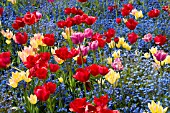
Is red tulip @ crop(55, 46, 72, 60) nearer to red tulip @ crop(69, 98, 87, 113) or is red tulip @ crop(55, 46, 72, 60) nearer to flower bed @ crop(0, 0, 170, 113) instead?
flower bed @ crop(0, 0, 170, 113)

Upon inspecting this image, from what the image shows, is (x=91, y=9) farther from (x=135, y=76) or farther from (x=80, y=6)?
(x=135, y=76)

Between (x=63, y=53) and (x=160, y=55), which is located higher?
(x=63, y=53)

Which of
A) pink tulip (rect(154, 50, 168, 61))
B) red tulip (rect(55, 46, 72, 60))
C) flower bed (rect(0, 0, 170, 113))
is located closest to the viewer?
flower bed (rect(0, 0, 170, 113))

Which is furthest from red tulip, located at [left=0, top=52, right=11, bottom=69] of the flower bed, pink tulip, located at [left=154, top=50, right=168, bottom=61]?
pink tulip, located at [left=154, top=50, right=168, bottom=61]

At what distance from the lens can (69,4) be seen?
6672mm

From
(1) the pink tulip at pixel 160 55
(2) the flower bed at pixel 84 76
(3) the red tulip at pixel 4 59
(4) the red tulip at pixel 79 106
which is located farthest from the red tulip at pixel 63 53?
(4) the red tulip at pixel 79 106

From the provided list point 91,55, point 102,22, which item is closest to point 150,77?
point 91,55

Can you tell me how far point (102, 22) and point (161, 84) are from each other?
2099 mm

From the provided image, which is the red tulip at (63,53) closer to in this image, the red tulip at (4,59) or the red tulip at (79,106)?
the red tulip at (4,59)

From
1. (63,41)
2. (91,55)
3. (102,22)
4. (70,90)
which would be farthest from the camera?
(102,22)

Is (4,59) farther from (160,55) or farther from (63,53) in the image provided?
(160,55)

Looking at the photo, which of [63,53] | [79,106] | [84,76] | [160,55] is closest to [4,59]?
[63,53]

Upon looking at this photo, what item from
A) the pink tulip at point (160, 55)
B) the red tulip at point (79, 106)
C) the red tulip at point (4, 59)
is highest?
the red tulip at point (4, 59)

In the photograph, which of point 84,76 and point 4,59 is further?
point 4,59
